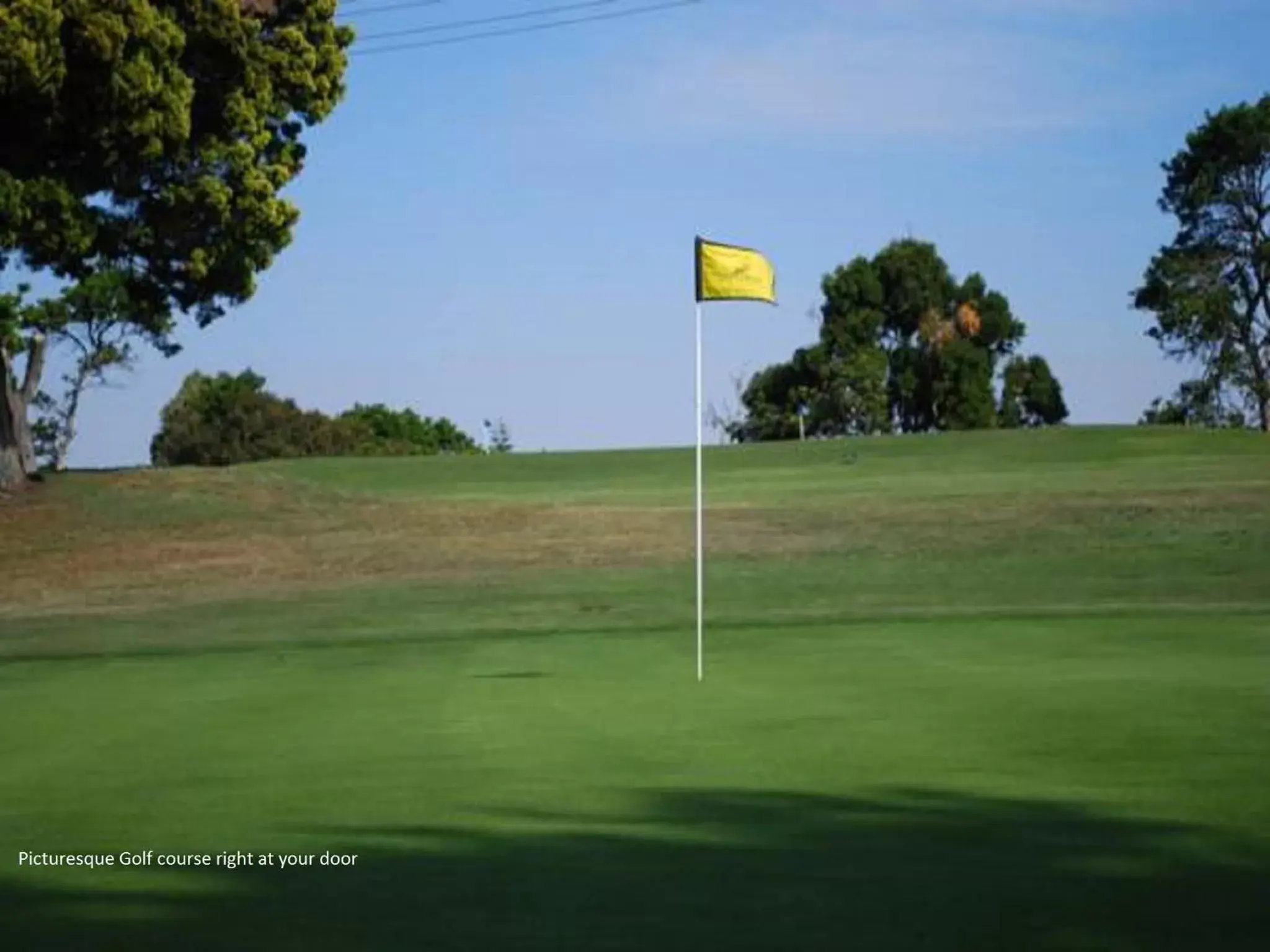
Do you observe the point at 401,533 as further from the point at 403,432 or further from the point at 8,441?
the point at 403,432

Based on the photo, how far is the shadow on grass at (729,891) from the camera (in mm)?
5984

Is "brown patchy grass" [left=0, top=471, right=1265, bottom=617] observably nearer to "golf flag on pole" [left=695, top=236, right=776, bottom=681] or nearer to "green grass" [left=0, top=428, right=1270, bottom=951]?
"green grass" [left=0, top=428, right=1270, bottom=951]

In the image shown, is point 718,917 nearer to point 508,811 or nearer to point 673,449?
point 508,811

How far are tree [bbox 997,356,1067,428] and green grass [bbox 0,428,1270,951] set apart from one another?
55.4 m

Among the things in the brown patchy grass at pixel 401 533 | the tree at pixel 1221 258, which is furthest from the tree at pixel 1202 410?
the brown patchy grass at pixel 401 533

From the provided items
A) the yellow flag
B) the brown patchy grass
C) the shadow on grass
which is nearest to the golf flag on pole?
the yellow flag

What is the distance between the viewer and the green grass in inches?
250

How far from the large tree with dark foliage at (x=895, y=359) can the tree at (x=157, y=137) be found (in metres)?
45.8

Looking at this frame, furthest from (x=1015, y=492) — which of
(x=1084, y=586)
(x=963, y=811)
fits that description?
(x=963, y=811)

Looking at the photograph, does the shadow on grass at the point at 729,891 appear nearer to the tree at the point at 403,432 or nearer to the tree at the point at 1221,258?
the tree at the point at 1221,258

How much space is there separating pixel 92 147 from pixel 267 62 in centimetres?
410

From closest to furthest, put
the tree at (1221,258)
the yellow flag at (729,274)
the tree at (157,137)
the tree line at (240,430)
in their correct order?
the yellow flag at (729,274) → the tree at (157,137) → the tree at (1221,258) → the tree line at (240,430)

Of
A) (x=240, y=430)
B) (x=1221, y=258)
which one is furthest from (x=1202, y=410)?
(x=240, y=430)

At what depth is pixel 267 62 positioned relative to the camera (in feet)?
113
